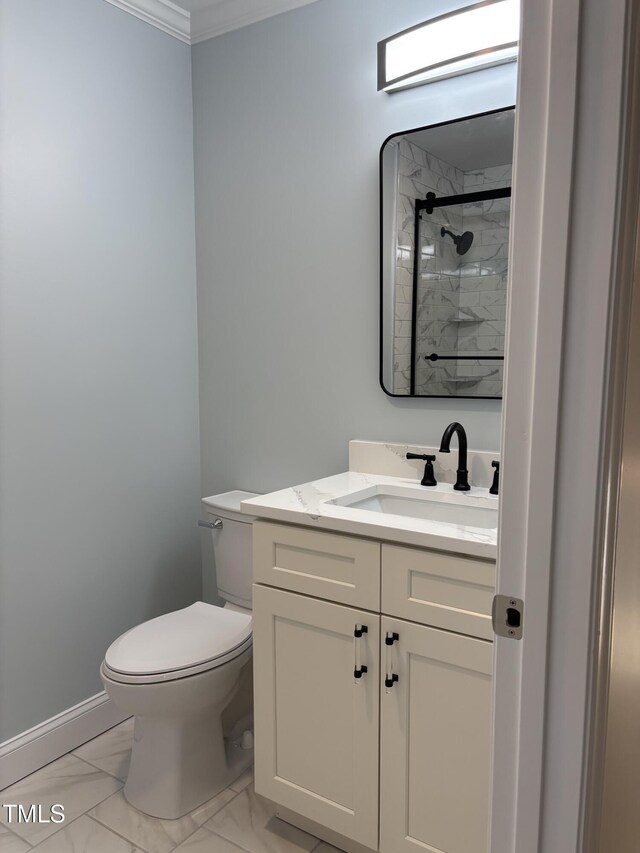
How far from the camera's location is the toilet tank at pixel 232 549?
2184 millimetres

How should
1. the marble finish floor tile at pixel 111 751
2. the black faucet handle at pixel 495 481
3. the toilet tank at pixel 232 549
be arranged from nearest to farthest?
the black faucet handle at pixel 495 481, the marble finish floor tile at pixel 111 751, the toilet tank at pixel 232 549

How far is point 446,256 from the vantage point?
196cm

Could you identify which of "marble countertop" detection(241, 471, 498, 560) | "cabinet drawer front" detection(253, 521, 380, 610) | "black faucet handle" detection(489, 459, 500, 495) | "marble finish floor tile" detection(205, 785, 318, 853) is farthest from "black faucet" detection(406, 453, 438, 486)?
"marble finish floor tile" detection(205, 785, 318, 853)

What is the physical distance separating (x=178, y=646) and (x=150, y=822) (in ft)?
1.56

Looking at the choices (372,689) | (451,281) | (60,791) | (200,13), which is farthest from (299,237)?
(60,791)

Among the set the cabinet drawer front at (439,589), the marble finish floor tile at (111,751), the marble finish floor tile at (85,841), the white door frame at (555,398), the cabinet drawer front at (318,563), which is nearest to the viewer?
the white door frame at (555,398)

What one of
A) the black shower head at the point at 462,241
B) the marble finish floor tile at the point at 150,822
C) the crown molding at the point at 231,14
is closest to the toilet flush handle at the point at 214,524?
the marble finish floor tile at the point at 150,822

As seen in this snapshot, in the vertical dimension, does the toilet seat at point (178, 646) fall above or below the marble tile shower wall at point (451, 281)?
below

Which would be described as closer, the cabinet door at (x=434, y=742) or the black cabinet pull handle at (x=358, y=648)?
the cabinet door at (x=434, y=742)

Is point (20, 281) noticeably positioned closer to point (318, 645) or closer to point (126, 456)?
point (126, 456)

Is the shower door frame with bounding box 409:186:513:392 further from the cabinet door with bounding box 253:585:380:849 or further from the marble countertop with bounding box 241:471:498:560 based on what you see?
the cabinet door with bounding box 253:585:380:849

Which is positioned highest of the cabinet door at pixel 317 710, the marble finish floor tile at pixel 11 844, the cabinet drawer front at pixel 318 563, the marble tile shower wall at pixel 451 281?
the marble tile shower wall at pixel 451 281

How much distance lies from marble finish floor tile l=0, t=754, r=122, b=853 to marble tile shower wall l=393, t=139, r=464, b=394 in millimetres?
1505

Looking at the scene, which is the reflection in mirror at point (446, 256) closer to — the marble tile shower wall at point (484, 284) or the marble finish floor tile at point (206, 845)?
the marble tile shower wall at point (484, 284)
